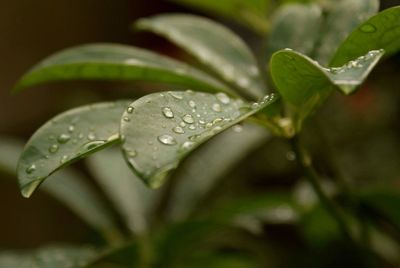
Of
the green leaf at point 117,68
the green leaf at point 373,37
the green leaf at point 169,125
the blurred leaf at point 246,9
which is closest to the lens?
the green leaf at point 169,125

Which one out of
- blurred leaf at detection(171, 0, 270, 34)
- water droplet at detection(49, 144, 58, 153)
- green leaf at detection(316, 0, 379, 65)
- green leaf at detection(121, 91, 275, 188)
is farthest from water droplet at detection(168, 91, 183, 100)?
blurred leaf at detection(171, 0, 270, 34)

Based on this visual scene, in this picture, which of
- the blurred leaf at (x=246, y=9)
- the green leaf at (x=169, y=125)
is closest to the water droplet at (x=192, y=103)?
the green leaf at (x=169, y=125)

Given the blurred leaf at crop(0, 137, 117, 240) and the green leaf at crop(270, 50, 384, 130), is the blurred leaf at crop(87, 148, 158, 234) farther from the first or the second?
the green leaf at crop(270, 50, 384, 130)

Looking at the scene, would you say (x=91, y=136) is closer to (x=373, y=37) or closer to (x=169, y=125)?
(x=169, y=125)

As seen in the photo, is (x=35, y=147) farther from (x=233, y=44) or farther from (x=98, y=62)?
(x=233, y=44)

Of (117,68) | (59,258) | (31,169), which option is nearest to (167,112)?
(31,169)

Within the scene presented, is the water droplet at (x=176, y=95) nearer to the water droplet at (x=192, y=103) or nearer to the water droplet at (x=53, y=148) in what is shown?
the water droplet at (x=192, y=103)
